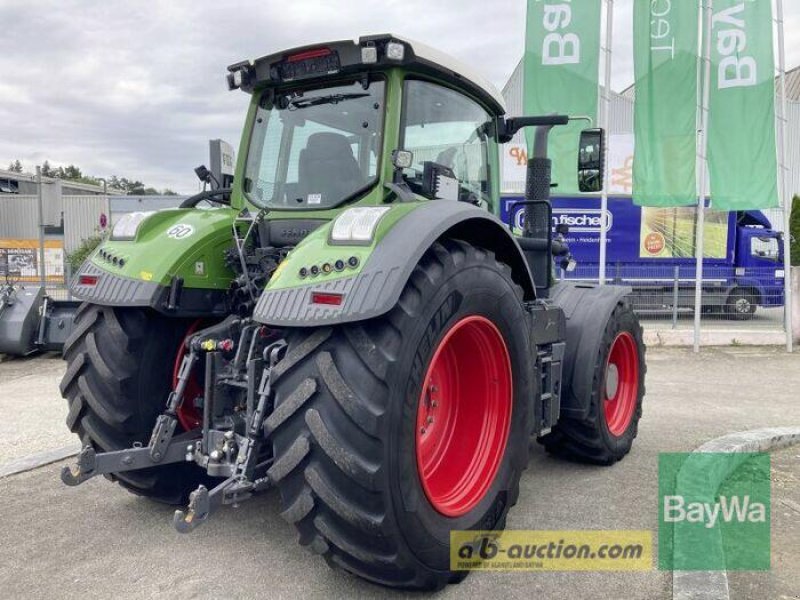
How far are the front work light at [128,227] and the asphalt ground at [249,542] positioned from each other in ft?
4.99

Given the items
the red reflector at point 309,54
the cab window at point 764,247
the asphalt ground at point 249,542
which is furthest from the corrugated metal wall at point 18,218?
the red reflector at point 309,54

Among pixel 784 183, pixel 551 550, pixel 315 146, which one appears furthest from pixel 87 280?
pixel 784 183

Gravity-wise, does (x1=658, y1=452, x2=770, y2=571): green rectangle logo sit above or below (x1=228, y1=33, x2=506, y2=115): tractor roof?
below

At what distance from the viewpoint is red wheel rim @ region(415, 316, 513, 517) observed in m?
3.10

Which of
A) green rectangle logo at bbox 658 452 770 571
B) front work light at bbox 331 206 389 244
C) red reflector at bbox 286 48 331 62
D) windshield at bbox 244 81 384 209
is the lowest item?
green rectangle logo at bbox 658 452 770 571

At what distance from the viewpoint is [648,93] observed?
1065cm

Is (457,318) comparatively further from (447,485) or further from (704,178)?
(704,178)

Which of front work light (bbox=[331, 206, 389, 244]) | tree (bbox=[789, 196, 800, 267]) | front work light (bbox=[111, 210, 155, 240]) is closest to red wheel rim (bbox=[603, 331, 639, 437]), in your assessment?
front work light (bbox=[331, 206, 389, 244])

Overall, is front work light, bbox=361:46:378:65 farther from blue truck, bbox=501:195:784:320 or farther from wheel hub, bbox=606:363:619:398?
blue truck, bbox=501:195:784:320

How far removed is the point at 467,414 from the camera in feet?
10.8

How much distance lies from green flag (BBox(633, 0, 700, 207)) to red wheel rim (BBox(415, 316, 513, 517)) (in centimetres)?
855

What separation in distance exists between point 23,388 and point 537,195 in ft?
21.2

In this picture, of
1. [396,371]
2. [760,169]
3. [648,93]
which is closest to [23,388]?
[396,371]

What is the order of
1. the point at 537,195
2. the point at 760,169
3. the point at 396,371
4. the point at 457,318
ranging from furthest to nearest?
the point at 760,169 < the point at 537,195 < the point at 457,318 < the point at 396,371
